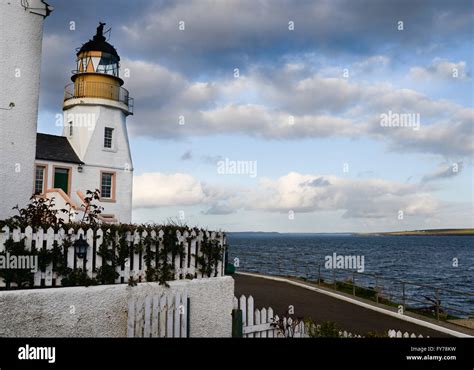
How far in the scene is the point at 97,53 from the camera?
84.1ft

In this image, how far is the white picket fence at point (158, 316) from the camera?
7.41 metres

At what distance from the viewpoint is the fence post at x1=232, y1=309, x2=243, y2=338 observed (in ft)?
28.4

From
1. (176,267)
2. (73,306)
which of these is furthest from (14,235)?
(176,267)

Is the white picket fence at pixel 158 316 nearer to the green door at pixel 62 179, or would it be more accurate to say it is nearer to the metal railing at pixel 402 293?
the metal railing at pixel 402 293

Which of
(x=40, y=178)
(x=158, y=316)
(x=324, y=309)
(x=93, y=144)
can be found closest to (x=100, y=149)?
(x=93, y=144)

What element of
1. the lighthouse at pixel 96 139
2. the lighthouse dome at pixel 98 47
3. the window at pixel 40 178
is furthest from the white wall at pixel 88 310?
the lighthouse dome at pixel 98 47

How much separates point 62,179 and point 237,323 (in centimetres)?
1814

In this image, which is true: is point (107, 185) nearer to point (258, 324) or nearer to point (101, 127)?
point (101, 127)

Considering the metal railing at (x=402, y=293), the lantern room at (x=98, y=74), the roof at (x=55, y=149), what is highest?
the lantern room at (x=98, y=74)

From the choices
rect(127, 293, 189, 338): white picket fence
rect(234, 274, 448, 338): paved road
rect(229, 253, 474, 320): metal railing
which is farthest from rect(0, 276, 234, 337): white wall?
rect(229, 253, 474, 320): metal railing

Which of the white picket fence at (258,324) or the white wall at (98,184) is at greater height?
the white wall at (98,184)

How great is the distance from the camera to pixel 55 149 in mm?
24344
